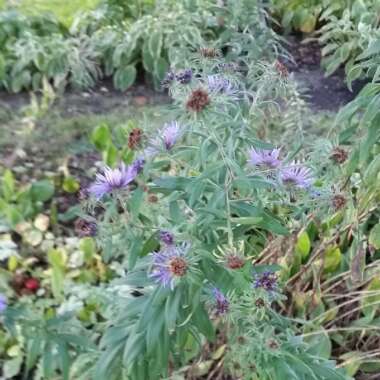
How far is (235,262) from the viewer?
1.86m

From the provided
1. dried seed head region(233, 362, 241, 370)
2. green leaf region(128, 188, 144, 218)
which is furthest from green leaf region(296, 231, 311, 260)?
green leaf region(128, 188, 144, 218)

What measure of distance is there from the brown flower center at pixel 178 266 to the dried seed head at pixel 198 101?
1.01 feet

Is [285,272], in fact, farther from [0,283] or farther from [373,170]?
[0,283]

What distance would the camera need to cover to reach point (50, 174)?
12.5ft

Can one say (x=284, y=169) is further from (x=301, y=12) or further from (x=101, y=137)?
(x=301, y=12)

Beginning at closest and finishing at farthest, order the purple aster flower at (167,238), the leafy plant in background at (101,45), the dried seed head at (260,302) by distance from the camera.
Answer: the purple aster flower at (167,238) < the dried seed head at (260,302) < the leafy plant in background at (101,45)

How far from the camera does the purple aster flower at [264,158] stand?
200 centimetres

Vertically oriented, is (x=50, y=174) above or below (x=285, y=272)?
below

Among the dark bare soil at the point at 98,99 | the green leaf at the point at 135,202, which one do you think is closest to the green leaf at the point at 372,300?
the green leaf at the point at 135,202

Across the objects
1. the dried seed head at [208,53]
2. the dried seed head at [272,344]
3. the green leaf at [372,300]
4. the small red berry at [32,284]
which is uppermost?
the dried seed head at [208,53]

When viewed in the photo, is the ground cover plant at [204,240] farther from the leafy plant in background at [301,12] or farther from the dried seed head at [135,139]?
the leafy plant in background at [301,12]

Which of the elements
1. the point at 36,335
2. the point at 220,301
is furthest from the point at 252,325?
the point at 36,335

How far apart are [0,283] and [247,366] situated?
47.1 inches

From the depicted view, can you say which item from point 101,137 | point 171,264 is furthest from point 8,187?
point 171,264
